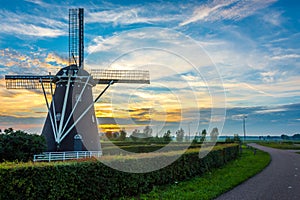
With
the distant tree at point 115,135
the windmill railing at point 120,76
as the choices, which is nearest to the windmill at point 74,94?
the windmill railing at point 120,76

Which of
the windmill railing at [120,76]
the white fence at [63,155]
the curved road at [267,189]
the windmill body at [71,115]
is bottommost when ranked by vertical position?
the curved road at [267,189]

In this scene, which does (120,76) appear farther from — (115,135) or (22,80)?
(115,135)

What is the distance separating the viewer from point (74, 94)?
2628 cm

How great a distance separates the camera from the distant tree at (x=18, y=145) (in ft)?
63.8

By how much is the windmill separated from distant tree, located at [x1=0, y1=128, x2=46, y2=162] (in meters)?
3.22

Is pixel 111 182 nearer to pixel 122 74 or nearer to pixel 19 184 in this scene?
pixel 19 184

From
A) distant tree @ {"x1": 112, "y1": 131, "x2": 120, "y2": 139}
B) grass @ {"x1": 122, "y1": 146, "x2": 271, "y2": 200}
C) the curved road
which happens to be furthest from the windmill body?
distant tree @ {"x1": 112, "y1": 131, "x2": 120, "y2": 139}

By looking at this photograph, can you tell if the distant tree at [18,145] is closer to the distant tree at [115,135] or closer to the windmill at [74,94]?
the windmill at [74,94]

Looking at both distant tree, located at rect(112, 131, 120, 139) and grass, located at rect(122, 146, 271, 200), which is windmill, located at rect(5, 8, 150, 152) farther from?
distant tree, located at rect(112, 131, 120, 139)

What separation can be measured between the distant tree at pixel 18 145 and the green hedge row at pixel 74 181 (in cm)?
1177

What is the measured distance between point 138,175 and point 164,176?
5.88 feet

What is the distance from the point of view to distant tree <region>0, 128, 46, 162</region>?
19433 mm

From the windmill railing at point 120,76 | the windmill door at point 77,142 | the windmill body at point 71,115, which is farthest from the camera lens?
the windmill railing at point 120,76

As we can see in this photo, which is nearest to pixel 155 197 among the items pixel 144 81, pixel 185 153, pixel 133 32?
pixel 185 153
